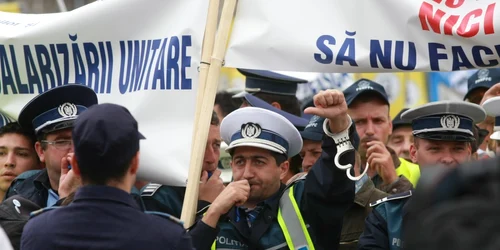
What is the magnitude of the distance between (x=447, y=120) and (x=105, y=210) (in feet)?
8.68

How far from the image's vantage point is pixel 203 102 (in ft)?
16.6

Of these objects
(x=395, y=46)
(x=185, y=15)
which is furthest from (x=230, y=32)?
(x=395, y=46)

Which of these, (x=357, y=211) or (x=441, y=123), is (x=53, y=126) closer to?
(x=357, y=211)

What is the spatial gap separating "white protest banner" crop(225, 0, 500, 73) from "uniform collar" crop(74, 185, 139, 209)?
1.64 metres

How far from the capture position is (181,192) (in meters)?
5.78

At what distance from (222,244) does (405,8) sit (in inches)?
58.6

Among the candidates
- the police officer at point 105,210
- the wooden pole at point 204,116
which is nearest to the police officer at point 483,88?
the wooden pole at point 204,116

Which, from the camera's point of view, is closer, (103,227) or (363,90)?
(103,227)

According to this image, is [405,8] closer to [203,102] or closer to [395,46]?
[395,46]

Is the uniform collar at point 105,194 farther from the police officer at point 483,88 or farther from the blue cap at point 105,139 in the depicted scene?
the police officer at point 483,88

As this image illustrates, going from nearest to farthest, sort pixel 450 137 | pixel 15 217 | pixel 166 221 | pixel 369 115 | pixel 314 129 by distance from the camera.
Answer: pixel 166 221 → pixel 15 217 → pixel 450 137 → pixel 314 129 → pixel 369 115

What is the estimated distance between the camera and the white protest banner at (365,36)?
4941mm

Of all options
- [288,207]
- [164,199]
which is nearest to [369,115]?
[164,199]

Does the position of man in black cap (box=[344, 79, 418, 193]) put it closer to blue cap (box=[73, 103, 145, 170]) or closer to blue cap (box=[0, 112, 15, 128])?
blue cap (box=[0, 112, 15, 128])
